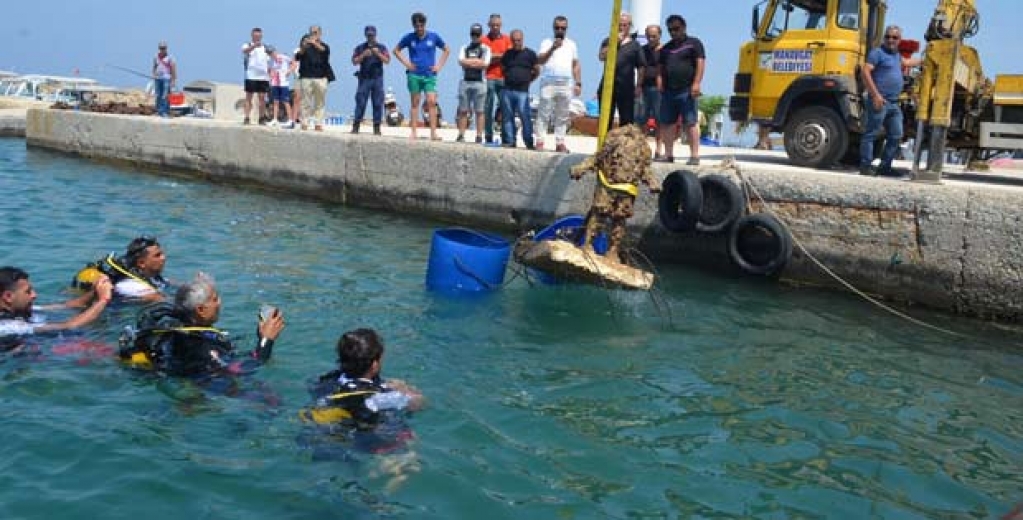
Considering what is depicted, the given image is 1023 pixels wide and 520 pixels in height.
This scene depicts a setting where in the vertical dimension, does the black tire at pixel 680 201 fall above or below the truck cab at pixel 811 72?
below

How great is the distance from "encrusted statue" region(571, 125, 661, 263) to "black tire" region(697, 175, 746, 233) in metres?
2.07

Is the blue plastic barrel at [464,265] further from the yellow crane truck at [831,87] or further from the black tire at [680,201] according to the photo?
the yellow crane truck at [831,87]

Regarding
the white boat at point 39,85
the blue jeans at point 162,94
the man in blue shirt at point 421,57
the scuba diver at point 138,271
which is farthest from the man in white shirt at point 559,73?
the white boat at point 39,85

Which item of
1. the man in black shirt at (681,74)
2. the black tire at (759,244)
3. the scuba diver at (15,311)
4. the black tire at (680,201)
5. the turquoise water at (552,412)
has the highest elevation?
the man in black shirt at (681,74)

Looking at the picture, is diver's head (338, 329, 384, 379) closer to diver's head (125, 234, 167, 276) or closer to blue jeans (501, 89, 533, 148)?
diver's head (125, 234, 167, 276)

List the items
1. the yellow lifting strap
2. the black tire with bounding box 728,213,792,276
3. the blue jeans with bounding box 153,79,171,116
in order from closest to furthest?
the yellow lifting strap < the black tire with bounding box 728,213,792,276 < the blue jeans with bounding box 153,79,171,116

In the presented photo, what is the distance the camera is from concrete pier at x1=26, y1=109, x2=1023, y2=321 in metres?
9.12

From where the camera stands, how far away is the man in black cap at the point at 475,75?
43.0 feet

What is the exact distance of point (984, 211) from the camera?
9.06 metres

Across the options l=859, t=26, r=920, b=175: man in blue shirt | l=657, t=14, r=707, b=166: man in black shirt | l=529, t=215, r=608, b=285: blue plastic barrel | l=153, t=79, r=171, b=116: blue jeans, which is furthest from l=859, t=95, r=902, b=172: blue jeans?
l=153, t=79, r=171, b=116: blue jeans

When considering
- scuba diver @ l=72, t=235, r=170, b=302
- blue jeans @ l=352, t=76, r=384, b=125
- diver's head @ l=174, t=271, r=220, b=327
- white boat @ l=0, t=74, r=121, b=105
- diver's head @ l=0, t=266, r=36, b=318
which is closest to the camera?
diver's head @ l=174, t=271, r=220, b=327

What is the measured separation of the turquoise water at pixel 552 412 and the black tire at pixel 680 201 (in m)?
0.74

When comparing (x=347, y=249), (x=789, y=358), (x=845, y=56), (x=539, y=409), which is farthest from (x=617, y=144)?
(x=845, y=56)

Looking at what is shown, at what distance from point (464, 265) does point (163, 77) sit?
13.9 m
